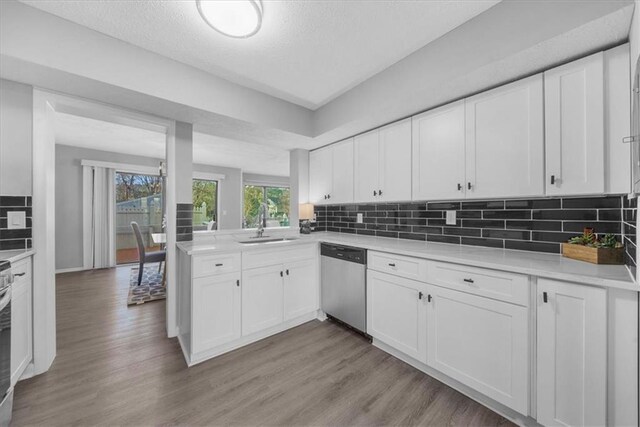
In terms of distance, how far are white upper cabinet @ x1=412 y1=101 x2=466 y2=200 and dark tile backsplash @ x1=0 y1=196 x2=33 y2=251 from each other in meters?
3.06

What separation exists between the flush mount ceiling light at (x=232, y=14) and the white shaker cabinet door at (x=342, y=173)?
1.70 meters

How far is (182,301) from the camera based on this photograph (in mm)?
2275

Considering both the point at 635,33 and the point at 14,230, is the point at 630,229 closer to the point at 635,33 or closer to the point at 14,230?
the point at 635,33

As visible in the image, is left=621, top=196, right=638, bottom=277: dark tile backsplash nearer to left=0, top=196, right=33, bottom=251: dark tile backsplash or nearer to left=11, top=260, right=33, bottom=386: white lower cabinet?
left=11, top=260, right=33, bottom=386: white lower cabinet

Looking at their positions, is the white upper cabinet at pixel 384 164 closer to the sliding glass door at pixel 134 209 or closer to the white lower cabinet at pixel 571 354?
the white lower cabinet at pixel 571 354

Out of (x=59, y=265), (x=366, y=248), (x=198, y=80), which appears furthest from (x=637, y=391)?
(x=59, y=265)

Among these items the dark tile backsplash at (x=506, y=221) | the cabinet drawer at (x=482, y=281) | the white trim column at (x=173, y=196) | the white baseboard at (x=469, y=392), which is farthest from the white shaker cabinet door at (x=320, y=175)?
the white baseboard at (x=469, y=392)

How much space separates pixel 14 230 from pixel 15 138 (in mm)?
658

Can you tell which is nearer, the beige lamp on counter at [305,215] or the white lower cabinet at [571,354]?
the white lower cabinet at [571,354]

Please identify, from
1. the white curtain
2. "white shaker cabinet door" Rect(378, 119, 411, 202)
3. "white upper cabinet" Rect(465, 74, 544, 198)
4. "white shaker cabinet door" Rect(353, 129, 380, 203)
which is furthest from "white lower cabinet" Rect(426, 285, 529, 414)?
the white curtain

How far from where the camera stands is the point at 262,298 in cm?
236

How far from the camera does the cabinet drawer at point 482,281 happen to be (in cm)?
138

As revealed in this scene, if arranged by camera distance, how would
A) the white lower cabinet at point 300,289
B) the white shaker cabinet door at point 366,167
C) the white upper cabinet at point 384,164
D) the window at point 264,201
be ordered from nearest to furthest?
the white upper cabinet at point 384,164
the white lower cabinet at point 300,289
the white shaker cabinet door at point 366,167
the window at point 264,201

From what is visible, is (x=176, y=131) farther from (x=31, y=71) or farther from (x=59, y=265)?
(x=59, y=265)
